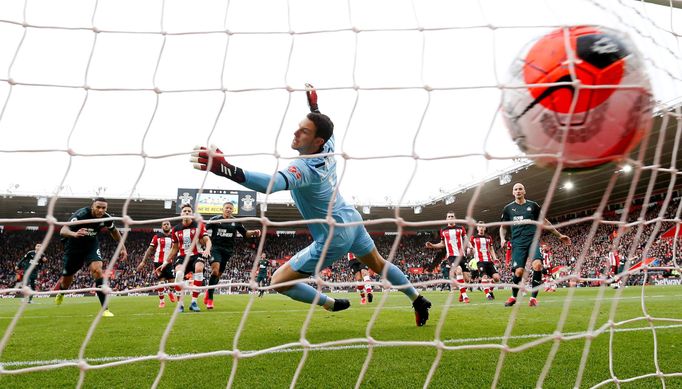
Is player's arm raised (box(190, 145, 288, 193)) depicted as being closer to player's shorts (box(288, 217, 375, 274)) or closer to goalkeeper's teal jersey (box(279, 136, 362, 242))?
goalkeeper's teal jersey (box(279, 136, 362, 242))

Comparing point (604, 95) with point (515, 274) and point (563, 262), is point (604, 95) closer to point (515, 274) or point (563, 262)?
point (515, 274)

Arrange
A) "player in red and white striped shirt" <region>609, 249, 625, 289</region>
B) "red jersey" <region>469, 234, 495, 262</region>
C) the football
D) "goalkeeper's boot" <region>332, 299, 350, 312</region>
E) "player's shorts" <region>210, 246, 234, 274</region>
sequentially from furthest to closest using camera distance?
"red jersey" <region>469, 234, 495, 262</region>, "player's shorts" <region>210, 246, 234, 274</region>, "goalkeeper's boot" <region>332, 299, 350, 312</region>, "player in red and white striped shirt" <region>609, 249, 625, 289</region>, the football

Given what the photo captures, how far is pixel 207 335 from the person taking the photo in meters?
4.25

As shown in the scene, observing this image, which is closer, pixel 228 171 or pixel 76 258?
pixel 228 171

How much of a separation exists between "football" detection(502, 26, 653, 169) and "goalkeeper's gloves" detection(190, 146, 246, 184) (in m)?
1.42

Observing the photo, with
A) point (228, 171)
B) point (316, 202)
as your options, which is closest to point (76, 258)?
point (316, 202)

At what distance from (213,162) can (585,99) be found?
1722mm

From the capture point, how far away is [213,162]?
7.61 ft

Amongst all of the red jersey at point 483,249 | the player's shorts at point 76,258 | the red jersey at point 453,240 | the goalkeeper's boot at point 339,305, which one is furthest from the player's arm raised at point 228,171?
the red jersey at point 483,249

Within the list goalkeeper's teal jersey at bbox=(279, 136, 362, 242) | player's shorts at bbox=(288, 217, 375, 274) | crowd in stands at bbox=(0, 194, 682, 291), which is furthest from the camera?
crowd in stands at bbox=(0, 194, 682, 291)

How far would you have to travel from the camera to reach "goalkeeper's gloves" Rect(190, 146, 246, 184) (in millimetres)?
2237

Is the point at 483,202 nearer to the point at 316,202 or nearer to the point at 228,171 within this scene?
the point at 316,202

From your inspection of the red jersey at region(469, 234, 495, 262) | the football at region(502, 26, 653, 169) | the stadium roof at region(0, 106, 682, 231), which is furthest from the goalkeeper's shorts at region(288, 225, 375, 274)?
the stadium roof at region(0, 106, 682, 231)

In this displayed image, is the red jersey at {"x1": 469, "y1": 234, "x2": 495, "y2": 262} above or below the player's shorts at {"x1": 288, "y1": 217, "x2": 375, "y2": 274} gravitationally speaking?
below
